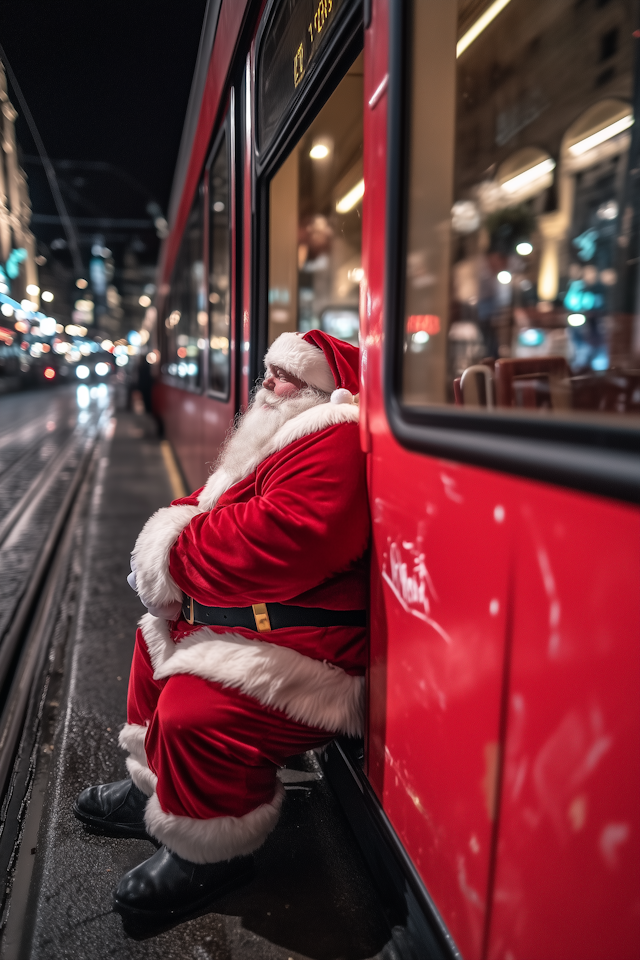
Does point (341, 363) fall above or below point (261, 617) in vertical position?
above

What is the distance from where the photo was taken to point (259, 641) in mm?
1544

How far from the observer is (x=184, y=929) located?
1504 millimetres

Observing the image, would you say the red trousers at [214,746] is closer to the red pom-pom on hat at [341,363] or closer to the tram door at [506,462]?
the tram door at [506,462]

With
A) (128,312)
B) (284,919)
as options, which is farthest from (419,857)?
(128,312)

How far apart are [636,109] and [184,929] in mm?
2027

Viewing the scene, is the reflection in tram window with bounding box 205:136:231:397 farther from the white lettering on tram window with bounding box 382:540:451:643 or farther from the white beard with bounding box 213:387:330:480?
the white lettering on tram window with bounding box 382:540:451:643

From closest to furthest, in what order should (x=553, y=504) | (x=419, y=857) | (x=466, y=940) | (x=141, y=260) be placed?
(x=553, y=504)
(x=466, y=940)
(x=419, y=857)
(x=141, y=260)

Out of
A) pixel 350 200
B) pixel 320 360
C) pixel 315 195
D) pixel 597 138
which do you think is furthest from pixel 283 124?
pixel 315 195

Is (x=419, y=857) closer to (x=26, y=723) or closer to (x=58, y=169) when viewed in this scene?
(x=26, y=723)

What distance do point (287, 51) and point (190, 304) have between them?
12.0 feet

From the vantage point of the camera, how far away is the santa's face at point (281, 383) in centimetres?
176

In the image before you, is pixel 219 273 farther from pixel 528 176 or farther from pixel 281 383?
pixel 528 176

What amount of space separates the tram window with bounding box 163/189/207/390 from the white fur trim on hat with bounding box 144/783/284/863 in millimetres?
3210

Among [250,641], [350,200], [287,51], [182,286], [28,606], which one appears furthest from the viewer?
[182,286]
